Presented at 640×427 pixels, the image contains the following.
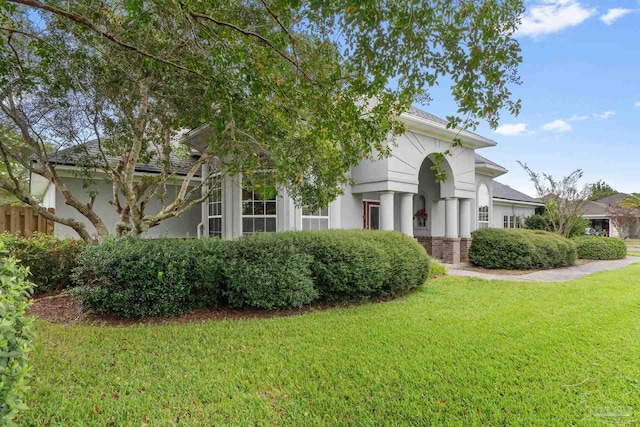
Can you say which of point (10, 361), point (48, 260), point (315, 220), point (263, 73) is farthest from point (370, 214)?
point (10, 361)

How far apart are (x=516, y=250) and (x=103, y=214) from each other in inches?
610

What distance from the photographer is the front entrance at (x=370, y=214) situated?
1423 cm

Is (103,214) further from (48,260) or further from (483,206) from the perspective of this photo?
(483,206)

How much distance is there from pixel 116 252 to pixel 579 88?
52.6 feet

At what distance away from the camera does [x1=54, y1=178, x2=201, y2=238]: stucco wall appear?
11.0 meters

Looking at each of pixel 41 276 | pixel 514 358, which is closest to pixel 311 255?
pixel 514 358

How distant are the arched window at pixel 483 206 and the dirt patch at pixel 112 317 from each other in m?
14.7

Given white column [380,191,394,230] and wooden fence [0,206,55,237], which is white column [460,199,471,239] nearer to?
white column [380,191,394,230]

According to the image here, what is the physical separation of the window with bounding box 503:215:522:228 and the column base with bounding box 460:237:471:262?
936 cm

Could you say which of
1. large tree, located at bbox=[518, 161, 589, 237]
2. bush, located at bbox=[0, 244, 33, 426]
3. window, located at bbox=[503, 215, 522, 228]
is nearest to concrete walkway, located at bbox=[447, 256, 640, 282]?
large tree, located at bbox=[518, 161, 589, 237]

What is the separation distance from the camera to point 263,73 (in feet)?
14.9

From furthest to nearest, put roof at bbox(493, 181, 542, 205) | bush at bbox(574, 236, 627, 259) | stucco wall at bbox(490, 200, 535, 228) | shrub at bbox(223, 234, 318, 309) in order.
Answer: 1. roof at bbox(493, 181, 542, 205)
2. stucco wall at bbox(490, 200, 535, 228)
3. bush at bbox(574, 236, 627, 259)
4. shrub at bbox(223, 234, 318, 309)

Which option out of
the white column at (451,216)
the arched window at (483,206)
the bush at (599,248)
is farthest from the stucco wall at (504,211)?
the white column at (451,216)

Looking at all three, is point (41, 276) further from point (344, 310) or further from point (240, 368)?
point (344, 310)
